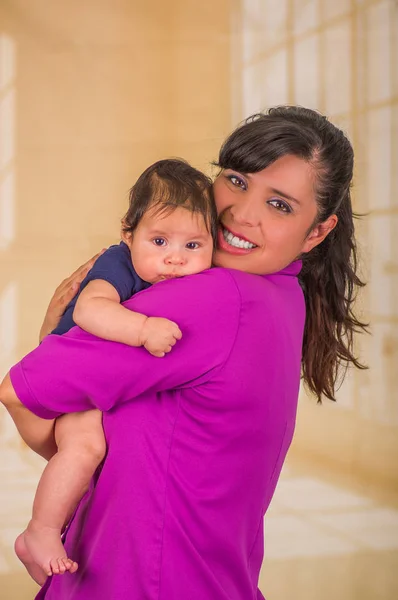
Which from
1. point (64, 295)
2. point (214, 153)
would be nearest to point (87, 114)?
point (214, 153)

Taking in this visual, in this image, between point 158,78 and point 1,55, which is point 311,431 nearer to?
point 158,78

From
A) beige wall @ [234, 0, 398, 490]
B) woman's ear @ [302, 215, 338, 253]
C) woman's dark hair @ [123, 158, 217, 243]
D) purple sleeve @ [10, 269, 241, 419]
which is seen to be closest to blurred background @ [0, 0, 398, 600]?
beige wall @ [234, 0, 398, 490]

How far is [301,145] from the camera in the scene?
1.70 metres

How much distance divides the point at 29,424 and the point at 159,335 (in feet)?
1.14

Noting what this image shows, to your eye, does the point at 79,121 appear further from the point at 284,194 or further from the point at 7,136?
the point at 284,194

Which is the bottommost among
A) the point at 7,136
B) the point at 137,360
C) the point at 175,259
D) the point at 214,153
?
the point at 137,360

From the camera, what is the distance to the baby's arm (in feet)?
4.38

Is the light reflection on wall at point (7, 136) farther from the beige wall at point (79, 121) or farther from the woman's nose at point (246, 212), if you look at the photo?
the woman's nose at point (246, 212)

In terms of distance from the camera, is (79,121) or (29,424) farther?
(79,121)

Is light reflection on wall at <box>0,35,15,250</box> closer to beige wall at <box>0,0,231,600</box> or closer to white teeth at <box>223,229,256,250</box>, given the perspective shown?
beige wall at <box>0,0,231,600</box>

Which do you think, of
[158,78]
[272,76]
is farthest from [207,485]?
[158,78]

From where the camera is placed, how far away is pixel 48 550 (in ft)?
4.86

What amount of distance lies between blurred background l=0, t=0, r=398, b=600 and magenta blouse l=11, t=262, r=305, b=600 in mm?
2332

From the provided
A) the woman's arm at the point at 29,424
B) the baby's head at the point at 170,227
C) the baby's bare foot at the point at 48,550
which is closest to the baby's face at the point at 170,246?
the baby's head at the point at 170,227
